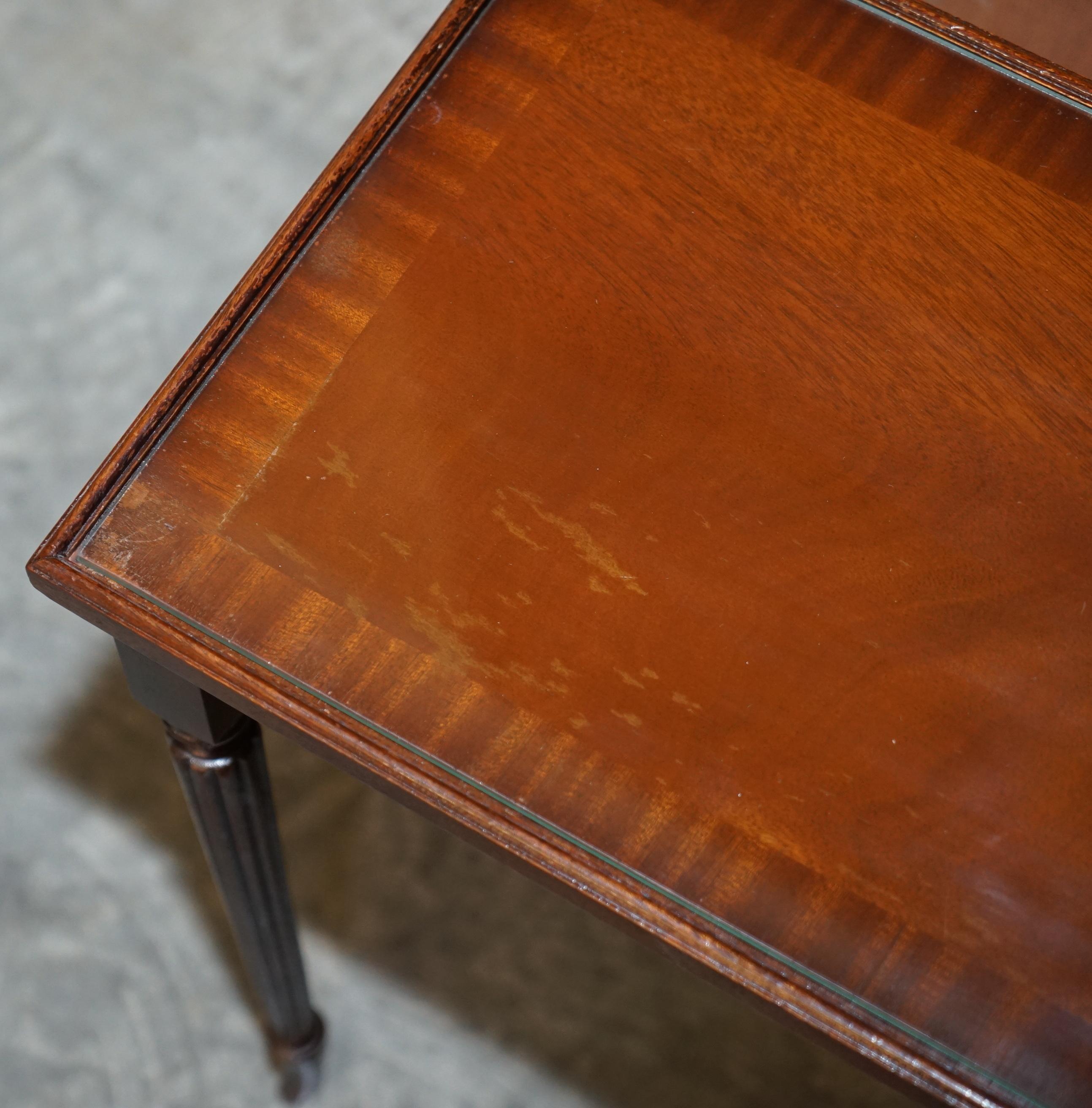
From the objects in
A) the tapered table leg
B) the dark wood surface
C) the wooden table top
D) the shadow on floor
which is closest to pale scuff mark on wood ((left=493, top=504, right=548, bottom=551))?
the wooden table top

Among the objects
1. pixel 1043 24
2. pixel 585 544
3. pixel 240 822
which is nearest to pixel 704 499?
pixel 585 544

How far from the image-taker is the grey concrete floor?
100cm

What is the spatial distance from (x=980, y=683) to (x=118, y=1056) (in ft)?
2.34

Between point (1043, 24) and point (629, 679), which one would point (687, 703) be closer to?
point (629, 679)

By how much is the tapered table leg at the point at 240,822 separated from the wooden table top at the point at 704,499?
67 millimetres

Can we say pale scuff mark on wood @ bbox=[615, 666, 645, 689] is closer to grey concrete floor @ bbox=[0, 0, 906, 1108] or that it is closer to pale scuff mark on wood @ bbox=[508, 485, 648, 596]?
pale scuff mark on wood @ bbox=[508, 485, 648, 596]

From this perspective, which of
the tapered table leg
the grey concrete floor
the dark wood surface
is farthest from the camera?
the grey concrete floor

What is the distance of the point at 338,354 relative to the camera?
2.07ft

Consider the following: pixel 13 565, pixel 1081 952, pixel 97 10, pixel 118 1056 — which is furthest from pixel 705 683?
pixel 97 10

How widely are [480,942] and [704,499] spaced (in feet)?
1.83

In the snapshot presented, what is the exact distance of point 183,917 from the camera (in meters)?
1.04

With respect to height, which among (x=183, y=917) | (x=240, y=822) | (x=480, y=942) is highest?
(x=240, y=822)

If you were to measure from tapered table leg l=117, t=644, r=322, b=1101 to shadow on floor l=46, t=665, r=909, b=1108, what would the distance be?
0.12 metres

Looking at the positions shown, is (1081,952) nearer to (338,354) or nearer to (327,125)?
(338,354)
